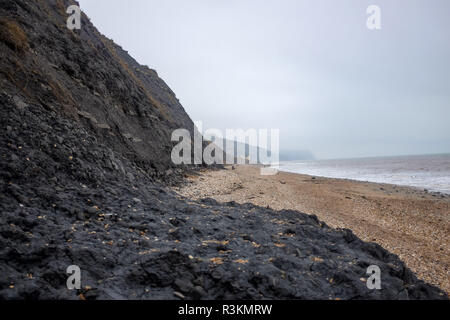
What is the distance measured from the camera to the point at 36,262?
4.00 metres

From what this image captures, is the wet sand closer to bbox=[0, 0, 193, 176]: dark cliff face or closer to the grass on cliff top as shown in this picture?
bbox=[0, 0, 193, 176]: dark cliff face

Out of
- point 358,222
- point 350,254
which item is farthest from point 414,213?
point 350,254

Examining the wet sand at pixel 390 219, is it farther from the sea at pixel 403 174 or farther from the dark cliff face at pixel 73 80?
the sea at pixel 403 174

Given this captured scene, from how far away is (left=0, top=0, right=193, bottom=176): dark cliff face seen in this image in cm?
968

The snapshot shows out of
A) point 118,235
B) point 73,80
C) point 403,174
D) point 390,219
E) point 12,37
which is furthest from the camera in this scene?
point 403,174

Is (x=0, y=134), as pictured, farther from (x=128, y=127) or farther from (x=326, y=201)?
(x=326, y=201)

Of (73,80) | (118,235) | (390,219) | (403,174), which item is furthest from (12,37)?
(403,174)

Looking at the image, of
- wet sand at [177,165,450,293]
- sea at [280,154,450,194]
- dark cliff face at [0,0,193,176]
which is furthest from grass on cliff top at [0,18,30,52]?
sea at [280,154,450,194]

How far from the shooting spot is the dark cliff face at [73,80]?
9.68m

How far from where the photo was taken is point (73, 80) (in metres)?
13.6

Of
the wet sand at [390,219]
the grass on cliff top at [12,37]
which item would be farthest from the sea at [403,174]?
the grass on cliff top at [12,37]

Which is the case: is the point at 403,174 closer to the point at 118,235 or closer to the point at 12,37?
the point at 118,235
